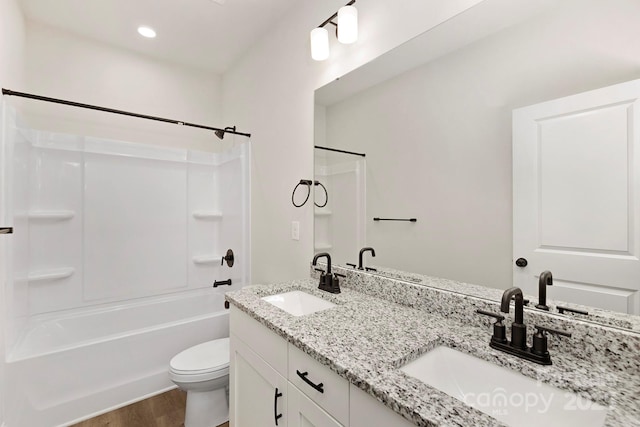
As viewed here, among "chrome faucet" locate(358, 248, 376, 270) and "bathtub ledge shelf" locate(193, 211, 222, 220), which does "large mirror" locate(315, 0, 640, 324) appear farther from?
"bathtub ledge shelf" locate(193, 211, 222, 220)

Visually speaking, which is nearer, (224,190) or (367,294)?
(367,294)

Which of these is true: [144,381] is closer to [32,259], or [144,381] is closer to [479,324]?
[32,259]

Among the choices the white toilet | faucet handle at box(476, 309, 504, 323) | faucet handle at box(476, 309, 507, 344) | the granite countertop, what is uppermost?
faucet handle at box(476, 309, 504, 323)

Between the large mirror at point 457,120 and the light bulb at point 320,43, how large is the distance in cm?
16

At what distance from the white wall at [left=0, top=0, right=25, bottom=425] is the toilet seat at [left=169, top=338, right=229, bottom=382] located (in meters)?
0.85

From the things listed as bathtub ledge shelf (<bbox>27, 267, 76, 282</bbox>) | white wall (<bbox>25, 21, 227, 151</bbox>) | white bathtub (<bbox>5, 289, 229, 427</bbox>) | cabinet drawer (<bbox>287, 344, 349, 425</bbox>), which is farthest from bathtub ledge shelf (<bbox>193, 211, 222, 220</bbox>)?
cabinet drawer (<bbox>287, 344, 349, 425</bbox>)

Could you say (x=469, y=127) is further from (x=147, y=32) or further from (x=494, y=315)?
(x=147, y=32)

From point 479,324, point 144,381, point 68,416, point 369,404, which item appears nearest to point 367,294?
point 479,324

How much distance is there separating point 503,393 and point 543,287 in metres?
0.34

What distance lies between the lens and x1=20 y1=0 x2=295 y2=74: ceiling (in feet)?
6.41

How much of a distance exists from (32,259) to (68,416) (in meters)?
1.18

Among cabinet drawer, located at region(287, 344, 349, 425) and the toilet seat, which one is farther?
the toilet seat

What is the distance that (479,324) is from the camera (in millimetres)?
1016

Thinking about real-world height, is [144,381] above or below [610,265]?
below
